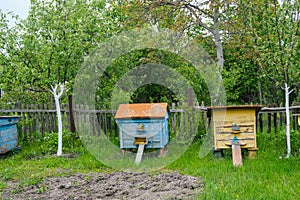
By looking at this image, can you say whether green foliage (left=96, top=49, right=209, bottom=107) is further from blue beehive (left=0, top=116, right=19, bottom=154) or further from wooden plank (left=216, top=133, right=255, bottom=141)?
wooden plank (left=216, top=133, right=255, bottom=141)

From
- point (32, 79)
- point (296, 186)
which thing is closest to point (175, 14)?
point (32, 79)

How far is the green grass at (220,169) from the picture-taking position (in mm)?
3977

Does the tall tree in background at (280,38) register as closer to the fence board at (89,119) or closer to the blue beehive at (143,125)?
the fence board at (89,119)

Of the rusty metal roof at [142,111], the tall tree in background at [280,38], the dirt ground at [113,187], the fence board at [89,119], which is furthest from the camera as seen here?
the fence board at [89,119]

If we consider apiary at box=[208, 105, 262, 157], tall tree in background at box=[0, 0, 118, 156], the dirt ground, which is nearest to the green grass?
the dirt ground

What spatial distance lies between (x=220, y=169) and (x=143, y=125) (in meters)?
1.98

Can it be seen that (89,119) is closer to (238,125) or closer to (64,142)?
(64,142)

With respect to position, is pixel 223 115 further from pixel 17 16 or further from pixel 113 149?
pixel 17 16

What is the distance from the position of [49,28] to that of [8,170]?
9.83ft

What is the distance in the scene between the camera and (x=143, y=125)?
21.7ft

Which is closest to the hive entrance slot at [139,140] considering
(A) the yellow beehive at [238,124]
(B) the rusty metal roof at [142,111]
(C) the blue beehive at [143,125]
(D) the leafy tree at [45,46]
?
(C) the blue beehive at [143,125]

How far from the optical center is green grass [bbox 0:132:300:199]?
398 centimetres

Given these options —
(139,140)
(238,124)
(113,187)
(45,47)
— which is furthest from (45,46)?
(238,124)

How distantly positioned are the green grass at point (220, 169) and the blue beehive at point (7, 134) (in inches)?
9.7
